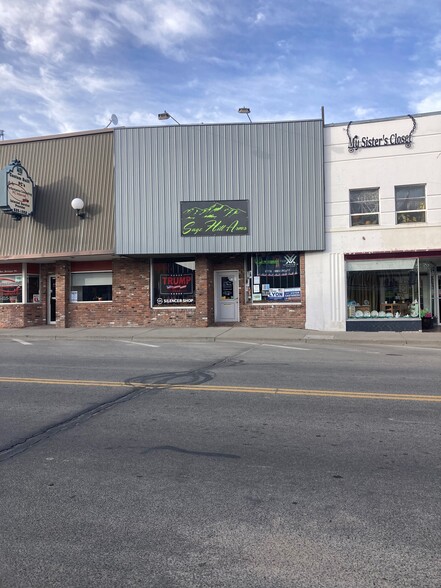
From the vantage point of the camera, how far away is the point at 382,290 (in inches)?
730

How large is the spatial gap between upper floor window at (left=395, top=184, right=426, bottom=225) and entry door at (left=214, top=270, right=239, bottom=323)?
640 cm

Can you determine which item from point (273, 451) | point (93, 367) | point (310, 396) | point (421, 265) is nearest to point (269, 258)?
point (421, 265)

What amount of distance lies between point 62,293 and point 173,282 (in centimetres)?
456

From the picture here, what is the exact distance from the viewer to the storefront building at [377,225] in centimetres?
1789

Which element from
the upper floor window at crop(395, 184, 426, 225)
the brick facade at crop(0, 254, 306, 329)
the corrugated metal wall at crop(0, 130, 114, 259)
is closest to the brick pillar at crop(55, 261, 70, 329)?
the brick facade at crop(0, 254, 306, 329)

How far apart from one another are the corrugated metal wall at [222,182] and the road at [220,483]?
10.6 m

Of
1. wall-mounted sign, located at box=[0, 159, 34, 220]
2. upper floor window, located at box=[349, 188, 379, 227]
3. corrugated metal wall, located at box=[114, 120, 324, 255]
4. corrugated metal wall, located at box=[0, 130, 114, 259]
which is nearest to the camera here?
upper floor window, located at box=[349, 188, 379, 227]

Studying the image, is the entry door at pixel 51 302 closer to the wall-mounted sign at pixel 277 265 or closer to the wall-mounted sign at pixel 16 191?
the wall-mounted sign at pixel 16 191

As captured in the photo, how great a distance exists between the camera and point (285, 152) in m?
18.8

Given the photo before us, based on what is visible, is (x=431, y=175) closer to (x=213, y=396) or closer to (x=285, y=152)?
(x=285, y=152)

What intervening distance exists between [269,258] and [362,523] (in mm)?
16281

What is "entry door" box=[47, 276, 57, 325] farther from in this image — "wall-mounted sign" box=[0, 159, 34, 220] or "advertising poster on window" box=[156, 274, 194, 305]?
"advertising poster on window" box=[156, 274, 194, 305]

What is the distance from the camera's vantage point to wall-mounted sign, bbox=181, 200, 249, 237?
19062 mm

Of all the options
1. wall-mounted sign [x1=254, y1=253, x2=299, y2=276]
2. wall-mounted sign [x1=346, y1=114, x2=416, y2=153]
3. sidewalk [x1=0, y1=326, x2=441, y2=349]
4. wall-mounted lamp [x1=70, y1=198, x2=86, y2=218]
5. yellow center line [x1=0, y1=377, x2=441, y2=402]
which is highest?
wall-mounted sign [x1=346, y1=114, x2=416, y2=153]
